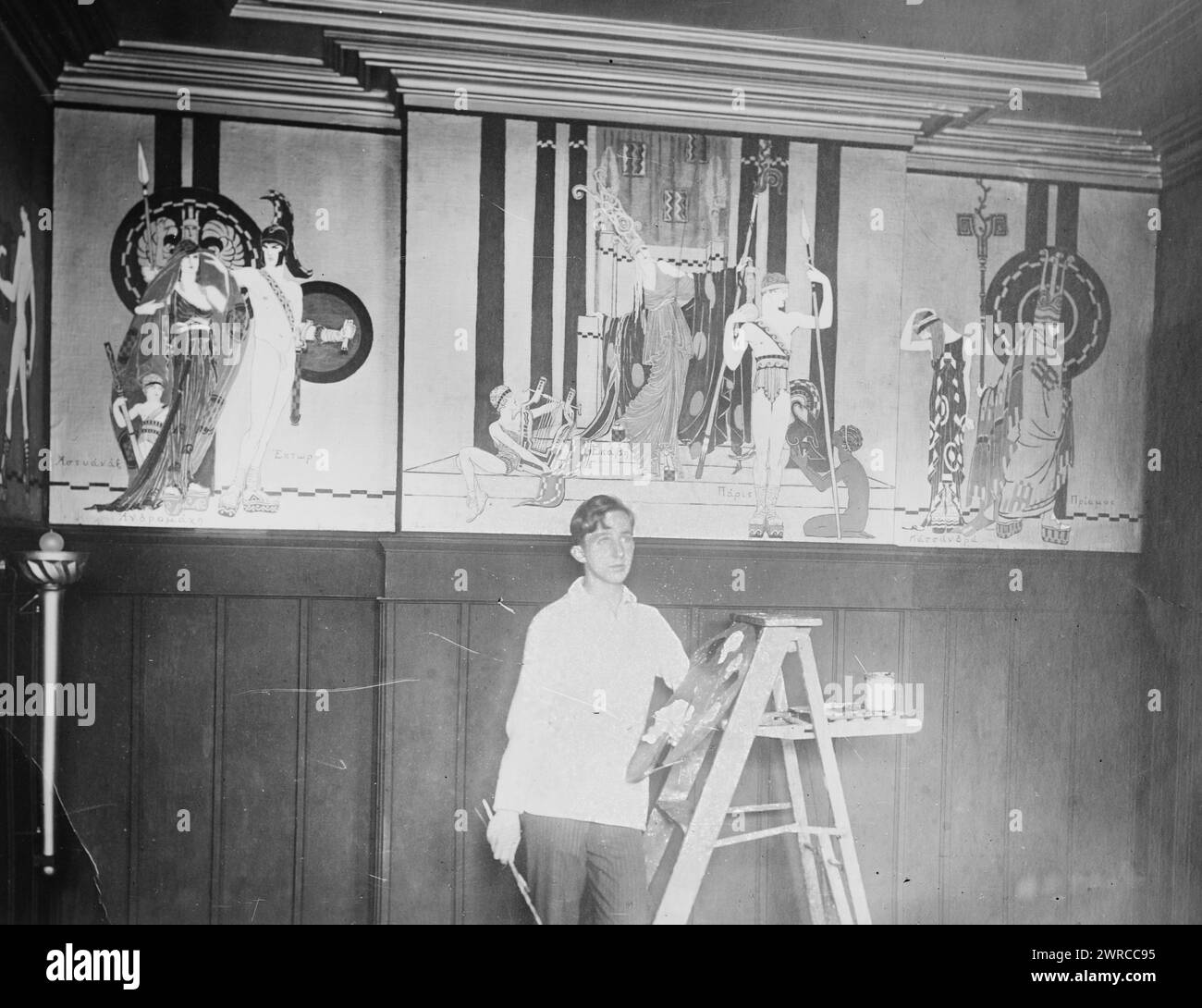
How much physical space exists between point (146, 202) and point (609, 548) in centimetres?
179

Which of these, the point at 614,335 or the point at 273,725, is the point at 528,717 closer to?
the point at 273,725

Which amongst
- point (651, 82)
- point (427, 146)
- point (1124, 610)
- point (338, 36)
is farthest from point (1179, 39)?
point (338, 36)

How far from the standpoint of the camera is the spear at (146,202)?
108 inches

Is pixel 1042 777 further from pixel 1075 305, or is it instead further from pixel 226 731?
pixel 226 731

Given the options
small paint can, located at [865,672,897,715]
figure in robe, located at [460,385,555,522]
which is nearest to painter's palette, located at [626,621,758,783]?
small paint can, located at [865,672,897,715]

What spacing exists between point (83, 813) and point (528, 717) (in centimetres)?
137

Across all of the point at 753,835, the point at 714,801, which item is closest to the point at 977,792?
the point at 753,835

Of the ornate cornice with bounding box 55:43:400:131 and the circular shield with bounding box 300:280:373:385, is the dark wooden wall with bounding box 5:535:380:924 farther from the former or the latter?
the ornate cornice with bounding box 55:43:400:131

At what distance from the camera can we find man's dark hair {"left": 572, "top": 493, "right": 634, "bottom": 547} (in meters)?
2.68

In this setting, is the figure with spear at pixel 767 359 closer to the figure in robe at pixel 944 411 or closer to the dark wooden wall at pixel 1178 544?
the figure in robe at pixel 944 411

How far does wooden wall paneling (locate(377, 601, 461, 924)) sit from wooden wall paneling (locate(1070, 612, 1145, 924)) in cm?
198

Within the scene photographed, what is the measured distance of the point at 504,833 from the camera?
254 centimetres
